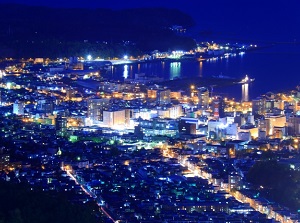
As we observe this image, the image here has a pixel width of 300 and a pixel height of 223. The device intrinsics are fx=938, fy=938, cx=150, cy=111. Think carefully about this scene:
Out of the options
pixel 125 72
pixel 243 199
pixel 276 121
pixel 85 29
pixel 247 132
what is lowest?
pixel 243 199

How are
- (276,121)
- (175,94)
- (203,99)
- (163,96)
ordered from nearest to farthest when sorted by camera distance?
1. (276,121)
2. (203,99)
3. (163,96)
4. (175,94)

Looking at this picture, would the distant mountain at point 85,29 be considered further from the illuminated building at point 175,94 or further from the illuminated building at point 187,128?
the illuminated building at point 187,128

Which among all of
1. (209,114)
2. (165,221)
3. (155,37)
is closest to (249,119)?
(209,114)

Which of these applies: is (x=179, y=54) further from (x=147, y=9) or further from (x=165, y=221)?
(x=165, y=221)

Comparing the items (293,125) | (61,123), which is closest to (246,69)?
(293,125)

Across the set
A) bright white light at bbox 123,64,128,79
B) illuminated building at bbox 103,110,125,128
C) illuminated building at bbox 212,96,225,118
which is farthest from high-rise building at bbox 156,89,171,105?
bright white light at bbox 123,64,128,79

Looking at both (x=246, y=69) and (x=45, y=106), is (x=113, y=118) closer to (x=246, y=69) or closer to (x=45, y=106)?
(x=45, y=106)

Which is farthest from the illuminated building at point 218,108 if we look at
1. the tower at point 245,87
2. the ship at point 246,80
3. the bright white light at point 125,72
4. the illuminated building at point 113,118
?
the bright white light at point 125,72
